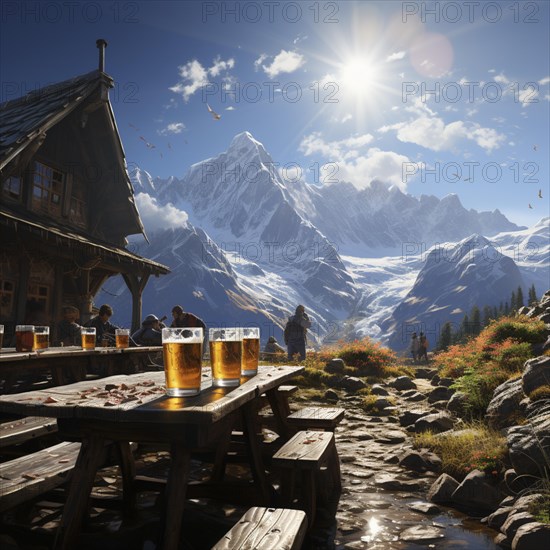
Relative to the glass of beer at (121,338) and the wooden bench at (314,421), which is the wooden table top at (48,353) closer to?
the glass of beer at (121,338)

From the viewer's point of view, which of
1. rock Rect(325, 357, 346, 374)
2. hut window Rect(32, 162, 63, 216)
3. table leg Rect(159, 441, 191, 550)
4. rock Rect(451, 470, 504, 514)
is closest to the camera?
table leg Rect(159, 441, 191, 550)

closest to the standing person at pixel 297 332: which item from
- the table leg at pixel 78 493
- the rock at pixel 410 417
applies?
the rock at pixel 410 417

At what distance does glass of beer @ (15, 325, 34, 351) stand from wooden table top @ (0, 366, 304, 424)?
321cm

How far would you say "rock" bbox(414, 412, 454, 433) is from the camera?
768 cm

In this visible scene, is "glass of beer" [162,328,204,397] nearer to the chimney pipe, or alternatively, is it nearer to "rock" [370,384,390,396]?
"rock" [370,384,390,396]

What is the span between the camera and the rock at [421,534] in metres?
4.05

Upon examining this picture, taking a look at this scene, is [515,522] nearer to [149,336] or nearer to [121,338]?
[121,338]

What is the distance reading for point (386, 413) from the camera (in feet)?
32.8

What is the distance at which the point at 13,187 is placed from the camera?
13539 mm

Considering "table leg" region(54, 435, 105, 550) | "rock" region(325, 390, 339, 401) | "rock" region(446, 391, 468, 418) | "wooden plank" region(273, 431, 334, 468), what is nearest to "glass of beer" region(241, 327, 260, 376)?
"wooden plank" region(273, 431, 334, 468)

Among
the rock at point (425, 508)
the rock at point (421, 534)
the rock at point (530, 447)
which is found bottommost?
the rock at point (425, 508)

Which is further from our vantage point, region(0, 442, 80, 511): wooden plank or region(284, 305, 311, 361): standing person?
region(284, 305, 311, 361): standing person

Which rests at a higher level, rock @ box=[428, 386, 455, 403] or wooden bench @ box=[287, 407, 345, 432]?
wooden bench @ box=[287, 407, 345, 432]

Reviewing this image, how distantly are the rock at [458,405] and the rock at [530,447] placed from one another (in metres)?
3.61
